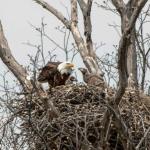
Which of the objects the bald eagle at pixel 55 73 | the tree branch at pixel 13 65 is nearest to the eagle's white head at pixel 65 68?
the bald eagle at pixel 55 73

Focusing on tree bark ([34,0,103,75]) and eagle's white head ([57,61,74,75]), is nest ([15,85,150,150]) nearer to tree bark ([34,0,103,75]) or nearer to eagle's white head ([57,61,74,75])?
eagle's white head ([57,61,74,75])

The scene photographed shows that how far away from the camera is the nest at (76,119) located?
25.3 feet

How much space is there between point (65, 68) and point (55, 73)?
0.24m

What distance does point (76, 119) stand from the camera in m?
7.76

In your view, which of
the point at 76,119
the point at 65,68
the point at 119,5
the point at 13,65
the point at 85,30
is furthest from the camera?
the point at 85,30

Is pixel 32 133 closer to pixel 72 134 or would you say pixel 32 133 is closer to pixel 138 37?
pixel 72 134

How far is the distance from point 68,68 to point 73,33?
49.3 inches

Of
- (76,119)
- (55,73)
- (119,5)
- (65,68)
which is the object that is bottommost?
(76,119)

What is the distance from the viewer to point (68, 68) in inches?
396

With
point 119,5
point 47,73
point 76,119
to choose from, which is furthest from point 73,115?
point 119,5

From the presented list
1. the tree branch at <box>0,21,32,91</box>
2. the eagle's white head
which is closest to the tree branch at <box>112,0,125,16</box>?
the eagle's white head

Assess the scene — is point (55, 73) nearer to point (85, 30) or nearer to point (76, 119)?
point (85, 30)

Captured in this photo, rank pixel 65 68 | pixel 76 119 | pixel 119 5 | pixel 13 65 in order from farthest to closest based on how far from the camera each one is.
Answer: pixel 119 5 → pixel 65 68 → pixel 13 65 → pixel 76 119

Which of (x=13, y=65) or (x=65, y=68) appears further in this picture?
(x=65, y=68)
